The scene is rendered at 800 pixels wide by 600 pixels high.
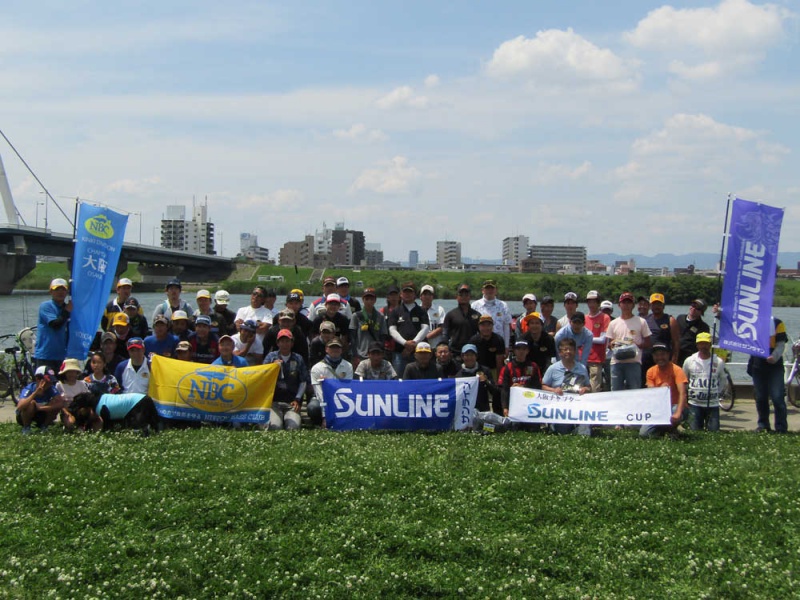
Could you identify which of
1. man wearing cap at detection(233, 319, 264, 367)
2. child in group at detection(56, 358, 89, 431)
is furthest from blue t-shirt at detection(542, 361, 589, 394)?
child in group at detection(56, 358, 89, 431)

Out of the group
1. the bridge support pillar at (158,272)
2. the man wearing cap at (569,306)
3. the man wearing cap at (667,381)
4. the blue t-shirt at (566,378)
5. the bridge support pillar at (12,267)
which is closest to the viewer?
the man wearing cap at (667,381)

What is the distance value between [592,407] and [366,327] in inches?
150

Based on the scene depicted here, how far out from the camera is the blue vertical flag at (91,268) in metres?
10.9

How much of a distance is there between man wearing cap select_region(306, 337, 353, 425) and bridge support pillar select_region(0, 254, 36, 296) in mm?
31630

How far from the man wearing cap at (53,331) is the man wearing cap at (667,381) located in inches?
348

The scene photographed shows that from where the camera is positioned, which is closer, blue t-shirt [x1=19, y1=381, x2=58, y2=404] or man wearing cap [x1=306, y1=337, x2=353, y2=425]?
blue t-shirt [x1=19, y1=381, x2=58, y2=404]

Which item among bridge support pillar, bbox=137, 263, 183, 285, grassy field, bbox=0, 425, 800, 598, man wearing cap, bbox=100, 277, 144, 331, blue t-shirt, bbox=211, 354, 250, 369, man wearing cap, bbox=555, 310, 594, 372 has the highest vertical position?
bridge support pillar, bbox=137, 263, 183, 285

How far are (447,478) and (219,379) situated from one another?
4.16 metres

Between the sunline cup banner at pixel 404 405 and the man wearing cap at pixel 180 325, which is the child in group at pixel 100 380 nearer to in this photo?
the man wearing cap at pixel 180 325

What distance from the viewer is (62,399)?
9.77 m

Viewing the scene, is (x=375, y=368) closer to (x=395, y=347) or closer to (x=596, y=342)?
(x=395, y=347)

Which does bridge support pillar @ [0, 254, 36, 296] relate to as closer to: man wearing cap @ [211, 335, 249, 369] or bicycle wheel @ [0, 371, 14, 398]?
bicycle wheel @ [0, 371, 14, 398]

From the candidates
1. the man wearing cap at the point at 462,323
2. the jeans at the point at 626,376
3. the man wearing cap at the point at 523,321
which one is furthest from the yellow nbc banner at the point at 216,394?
the jeans at the point at 626,376

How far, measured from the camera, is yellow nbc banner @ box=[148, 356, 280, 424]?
10.6 metres
